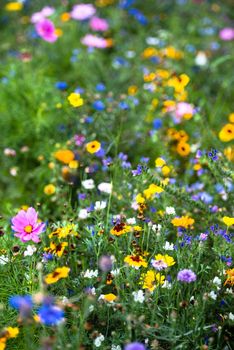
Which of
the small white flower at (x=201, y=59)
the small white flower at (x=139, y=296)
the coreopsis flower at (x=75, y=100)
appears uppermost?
the coreopsis flower at (x=75, y=100)

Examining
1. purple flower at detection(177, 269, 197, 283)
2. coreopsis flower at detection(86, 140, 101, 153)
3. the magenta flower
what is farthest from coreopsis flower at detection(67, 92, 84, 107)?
purple flower at detection(177, 269, 197, 283)

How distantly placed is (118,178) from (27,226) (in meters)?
0.66

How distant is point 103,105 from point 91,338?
1.49 meters

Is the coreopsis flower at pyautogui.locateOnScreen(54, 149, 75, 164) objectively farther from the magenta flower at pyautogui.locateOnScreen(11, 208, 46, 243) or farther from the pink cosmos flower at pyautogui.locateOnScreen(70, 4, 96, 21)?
the pink cosmos flower at pyautogui.locateOnScreen(70, 4, 96, 21)

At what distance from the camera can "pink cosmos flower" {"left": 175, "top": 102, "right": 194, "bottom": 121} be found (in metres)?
3.00

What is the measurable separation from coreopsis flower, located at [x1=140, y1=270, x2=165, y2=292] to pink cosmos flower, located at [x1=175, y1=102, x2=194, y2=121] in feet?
4.57

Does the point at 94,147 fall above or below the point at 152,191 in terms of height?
below

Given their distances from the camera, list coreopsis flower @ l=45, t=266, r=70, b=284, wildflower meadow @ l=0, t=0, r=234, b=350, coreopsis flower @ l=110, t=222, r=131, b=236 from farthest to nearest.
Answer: coreopsis flower @ l=110, t=222, r=131, b=236
wildflower meadow @ l=0, t=0, r=234, b=350
coreopsis flower @ l=45, t=266, r=70, b=284

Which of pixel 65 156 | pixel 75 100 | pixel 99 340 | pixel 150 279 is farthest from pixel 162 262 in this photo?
pixel 65 156

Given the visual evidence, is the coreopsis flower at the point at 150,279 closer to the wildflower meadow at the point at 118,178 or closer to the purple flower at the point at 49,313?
the wildflower meadow at the point at 118,178

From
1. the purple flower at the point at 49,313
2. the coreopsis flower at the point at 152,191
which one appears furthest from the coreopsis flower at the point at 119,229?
the purple flower at the point at 49,313

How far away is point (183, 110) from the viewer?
9.93ft

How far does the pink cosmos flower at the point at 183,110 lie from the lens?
300 centimetres

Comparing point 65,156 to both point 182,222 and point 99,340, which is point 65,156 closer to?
point 182,222
